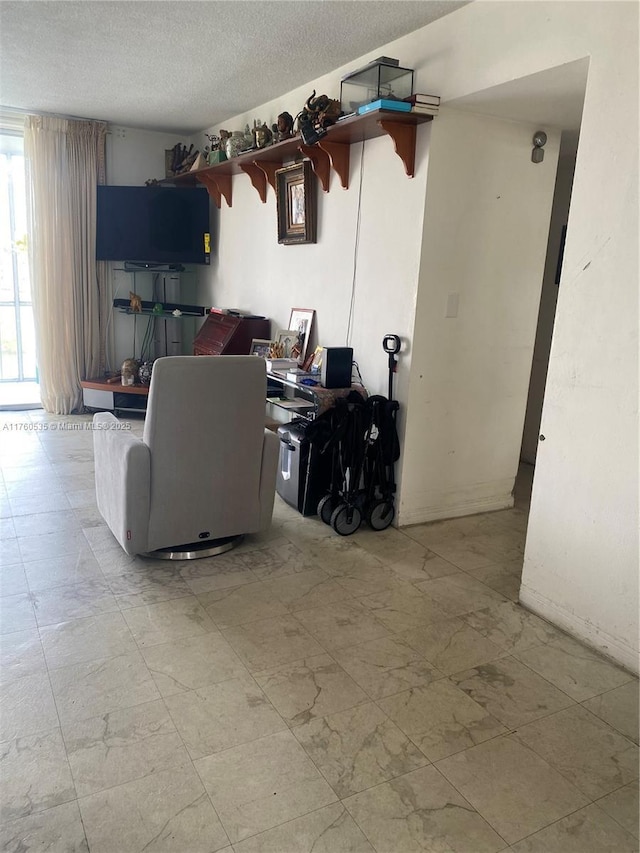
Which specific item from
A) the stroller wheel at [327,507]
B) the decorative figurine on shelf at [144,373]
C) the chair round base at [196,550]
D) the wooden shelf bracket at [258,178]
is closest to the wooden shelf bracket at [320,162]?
the wooden shelf bracket at [258,178]

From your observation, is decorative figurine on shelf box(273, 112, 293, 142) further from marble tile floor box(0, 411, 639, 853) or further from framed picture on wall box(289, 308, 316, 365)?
marble tile floor box(0, 411, 639, 853)

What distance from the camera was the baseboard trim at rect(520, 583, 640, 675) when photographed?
7.75 ft

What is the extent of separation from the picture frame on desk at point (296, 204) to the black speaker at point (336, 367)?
3.21ft

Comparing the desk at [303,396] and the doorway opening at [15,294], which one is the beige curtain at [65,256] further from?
the desk at [303,396]

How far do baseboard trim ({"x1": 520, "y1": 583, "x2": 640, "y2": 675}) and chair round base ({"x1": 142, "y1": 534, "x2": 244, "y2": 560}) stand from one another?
1.45 meters

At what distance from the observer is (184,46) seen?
3.54 m

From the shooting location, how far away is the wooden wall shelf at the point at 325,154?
312cm

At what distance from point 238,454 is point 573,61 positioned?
7.07 feet

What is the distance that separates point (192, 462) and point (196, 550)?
1.64 feet

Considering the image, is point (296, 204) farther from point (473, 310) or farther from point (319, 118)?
point (473, 310)

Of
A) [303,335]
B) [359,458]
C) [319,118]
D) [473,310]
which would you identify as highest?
[319,118]

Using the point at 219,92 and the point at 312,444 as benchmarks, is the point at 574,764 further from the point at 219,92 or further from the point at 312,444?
the point at 219,92

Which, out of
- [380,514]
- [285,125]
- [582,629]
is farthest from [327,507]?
[285,125]

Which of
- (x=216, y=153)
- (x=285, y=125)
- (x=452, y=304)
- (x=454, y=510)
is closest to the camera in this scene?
(x=452, y=304)
